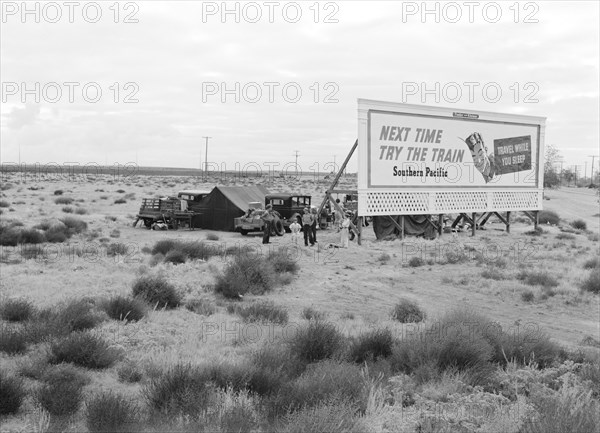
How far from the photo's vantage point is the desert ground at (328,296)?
7684mm

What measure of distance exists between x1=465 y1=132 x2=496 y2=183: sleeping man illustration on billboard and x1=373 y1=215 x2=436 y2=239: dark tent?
12.2 feet

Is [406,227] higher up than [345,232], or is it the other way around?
[345,232]

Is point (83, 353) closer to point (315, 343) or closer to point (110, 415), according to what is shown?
point (110, 415)

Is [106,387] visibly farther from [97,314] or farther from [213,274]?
[213,274]

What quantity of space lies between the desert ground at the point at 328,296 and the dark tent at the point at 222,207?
3.55m

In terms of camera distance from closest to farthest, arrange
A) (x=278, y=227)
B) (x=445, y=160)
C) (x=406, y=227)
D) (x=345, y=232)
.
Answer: (x=345, y=232) → (x=406, y=227) → (x=445, y=160) → (x=278, y=227)

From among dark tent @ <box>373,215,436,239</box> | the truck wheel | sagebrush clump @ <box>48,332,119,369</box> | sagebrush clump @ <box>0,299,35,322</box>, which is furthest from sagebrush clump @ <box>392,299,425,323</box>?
the truck wheel

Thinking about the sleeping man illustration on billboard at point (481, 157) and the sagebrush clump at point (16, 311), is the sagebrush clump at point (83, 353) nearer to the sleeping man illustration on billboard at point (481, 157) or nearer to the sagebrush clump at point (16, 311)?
the sagebrush clump at point (16, 311)

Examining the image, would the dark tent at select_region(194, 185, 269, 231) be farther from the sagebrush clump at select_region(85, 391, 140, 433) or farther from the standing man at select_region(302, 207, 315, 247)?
the sagebrush clump at select_region(85, 391, 140, 433)

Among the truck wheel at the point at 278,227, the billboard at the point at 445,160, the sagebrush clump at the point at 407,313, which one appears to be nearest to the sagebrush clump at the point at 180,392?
the sagebrush clump at the point at 407,313

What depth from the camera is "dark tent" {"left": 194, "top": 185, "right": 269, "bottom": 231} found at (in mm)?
31062

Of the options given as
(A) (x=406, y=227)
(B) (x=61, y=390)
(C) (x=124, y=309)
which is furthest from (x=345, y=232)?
(B) (x=61, y=390)

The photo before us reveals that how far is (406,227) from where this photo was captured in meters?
28.1

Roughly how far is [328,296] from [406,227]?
13.8m
